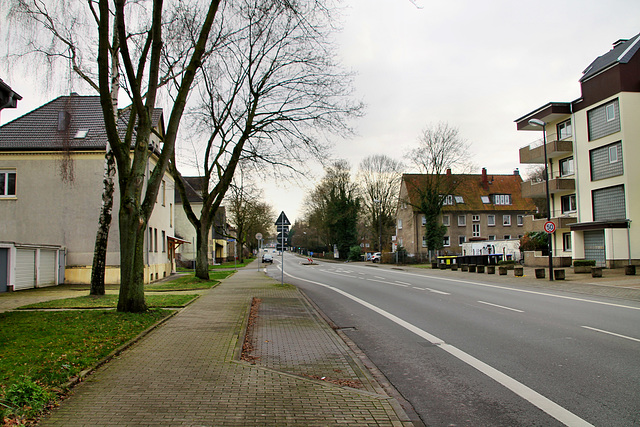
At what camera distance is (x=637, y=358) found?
6.99 metres

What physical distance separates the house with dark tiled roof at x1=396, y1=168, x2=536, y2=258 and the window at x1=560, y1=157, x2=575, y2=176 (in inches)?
1025

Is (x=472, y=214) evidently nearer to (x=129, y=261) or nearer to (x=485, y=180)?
(x=485, y=180)

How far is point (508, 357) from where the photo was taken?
7.26 m

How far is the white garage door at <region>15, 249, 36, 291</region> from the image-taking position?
19781mm

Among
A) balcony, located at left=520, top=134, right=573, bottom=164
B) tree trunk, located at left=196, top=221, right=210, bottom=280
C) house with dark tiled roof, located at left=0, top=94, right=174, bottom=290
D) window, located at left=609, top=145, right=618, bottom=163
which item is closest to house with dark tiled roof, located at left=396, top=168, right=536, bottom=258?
balcony, located at left=520, top=134, right=573, bottom=164

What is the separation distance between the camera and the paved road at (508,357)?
4.99m

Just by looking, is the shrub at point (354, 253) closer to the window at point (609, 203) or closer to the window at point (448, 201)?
the window at point (448, 201)

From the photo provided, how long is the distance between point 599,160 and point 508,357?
98.7 feet

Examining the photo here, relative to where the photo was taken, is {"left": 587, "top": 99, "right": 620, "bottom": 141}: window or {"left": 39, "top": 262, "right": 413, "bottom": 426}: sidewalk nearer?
{"left": 39, "top": 262, "right": 413, "bottom": 426}: sidewalk

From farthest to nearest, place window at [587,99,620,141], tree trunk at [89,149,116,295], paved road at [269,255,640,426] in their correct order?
window at [587,99,620,141] < tree trunk at [89,149,116,295] < paved road at [269,255,640,426]

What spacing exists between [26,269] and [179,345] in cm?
1630

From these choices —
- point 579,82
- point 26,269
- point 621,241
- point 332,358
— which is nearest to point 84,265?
point 26,269

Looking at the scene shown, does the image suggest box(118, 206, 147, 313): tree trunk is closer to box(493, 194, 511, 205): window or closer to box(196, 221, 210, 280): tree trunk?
box(196, 221, 210, 280): tree trunk

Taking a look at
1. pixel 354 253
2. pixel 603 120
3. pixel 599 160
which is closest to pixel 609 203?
pixel 599 160
